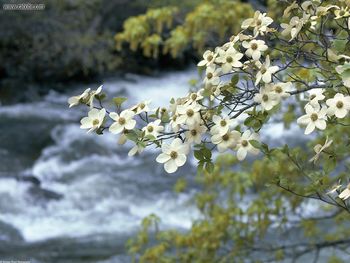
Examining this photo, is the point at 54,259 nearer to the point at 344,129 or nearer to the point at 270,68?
the point at 344,129

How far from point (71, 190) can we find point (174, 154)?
19.8 ft

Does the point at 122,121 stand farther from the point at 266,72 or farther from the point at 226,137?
the point at 266,72

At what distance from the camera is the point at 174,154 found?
5.68 feet

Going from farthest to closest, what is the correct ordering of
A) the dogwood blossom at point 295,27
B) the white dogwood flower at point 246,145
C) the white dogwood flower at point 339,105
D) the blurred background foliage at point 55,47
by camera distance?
the blurred background foliage at point 55,47 < the dogwood blossom at point 295,27 < the white dogwood flower at point 246,145 < the white dogwood flower at point 339,105

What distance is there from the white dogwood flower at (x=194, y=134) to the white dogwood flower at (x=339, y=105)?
0.31 metres

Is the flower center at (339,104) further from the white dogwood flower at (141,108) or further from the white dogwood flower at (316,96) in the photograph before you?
the white dogwood flower at (141,108)

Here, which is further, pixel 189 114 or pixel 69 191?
pixel 69 191

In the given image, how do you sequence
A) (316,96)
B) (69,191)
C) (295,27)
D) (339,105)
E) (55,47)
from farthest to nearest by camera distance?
(55,47) → (69,191) → (295,27) → (316,96) → (339,105)

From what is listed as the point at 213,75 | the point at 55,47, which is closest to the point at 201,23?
the point at 213,75

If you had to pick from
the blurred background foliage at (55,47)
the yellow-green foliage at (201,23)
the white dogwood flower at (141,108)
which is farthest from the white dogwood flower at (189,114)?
the blurred background foliage at (55,47)

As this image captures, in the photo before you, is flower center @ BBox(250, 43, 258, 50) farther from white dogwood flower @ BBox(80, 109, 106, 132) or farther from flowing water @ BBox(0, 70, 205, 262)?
flowing water @ BBox(0, 70, 205, 262)

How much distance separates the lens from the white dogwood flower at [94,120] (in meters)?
1.76

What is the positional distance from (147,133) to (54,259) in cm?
446

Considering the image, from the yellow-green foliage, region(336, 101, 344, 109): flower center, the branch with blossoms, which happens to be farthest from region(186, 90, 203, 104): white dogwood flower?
the yellow-green foliage
